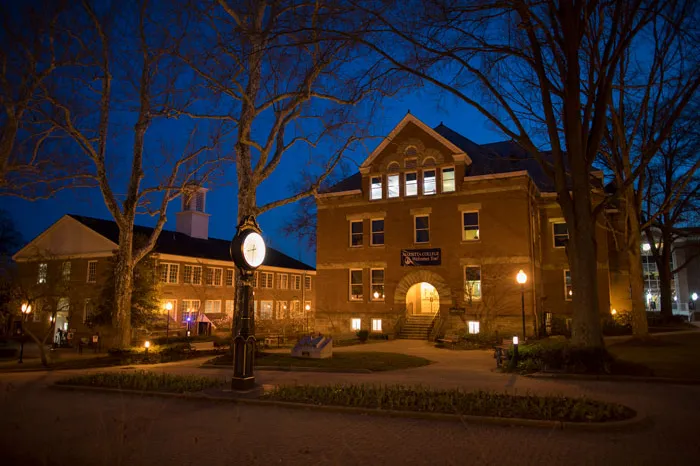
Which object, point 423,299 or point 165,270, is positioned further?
point 165,270

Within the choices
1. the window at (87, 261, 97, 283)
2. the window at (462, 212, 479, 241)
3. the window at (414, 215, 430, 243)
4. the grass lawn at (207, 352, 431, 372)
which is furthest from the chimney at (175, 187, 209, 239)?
the grass lawn at (207, 352, 431, 372)

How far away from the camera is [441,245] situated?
32.5 m

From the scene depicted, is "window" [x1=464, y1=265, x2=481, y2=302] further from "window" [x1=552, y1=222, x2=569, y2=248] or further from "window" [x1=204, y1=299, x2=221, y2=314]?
"window" [x1=204, y1=299, x2=221, y2=314]

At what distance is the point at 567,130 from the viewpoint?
15656 millimetres

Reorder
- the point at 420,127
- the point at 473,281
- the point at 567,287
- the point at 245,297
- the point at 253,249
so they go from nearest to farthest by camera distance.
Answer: the point at 245,297 < the point at 253,249 < the point at 473,281 < the point at 420,127 < the point at 567,287

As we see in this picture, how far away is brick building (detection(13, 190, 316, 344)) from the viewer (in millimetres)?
38719

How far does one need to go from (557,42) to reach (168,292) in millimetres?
33973

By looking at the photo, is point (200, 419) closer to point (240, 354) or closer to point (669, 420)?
point (240, 354)

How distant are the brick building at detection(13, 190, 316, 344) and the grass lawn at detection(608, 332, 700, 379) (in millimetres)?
24539

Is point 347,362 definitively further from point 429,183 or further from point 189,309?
point 189,309

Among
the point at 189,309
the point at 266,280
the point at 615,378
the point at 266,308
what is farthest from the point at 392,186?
the point at 615,378

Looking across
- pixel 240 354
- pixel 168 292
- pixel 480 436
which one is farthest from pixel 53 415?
pixel 168 292

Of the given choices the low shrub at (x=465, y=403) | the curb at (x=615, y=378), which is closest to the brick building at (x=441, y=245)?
the curb at (x=615, y=378)

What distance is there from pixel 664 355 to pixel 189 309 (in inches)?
1364
